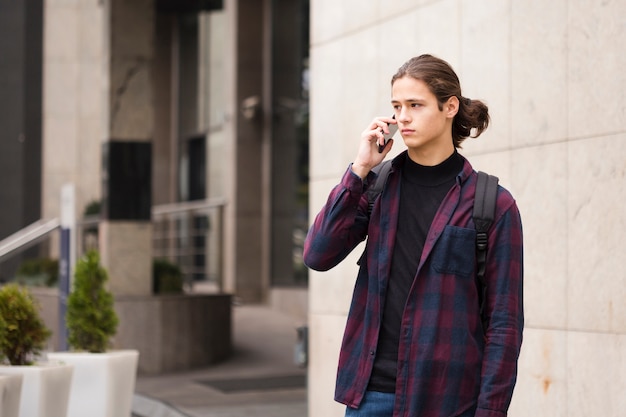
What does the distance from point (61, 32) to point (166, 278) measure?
1331 cm

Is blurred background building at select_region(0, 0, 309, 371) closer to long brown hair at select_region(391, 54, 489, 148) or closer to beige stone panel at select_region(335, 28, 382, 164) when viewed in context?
beige stone panel at select_region(335, 28, 382, 164)

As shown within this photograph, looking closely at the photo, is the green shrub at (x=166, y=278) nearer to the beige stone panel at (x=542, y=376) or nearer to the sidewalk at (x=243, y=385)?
the sidewalk at (x=243, y=385)

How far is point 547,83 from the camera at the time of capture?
6684 millimetres

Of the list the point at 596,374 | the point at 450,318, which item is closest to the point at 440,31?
the point at 596,374

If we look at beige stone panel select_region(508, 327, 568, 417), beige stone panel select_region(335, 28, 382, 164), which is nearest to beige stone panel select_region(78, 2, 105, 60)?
beige stone panel select_region(335, 28, 382, 164)

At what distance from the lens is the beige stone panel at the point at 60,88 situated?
27.0 m

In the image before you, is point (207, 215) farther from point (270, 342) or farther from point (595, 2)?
point (595, 2)

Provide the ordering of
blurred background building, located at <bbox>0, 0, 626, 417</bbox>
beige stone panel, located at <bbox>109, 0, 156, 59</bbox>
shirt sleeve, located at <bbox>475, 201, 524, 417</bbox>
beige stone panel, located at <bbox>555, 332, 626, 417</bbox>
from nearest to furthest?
shirt sleeve, located at <bbox>475, 201, 524, 417</bbox> → beige stone panel, located at <bbox>555, 332, 626, 417</bbox> → blurred background building, located at <bbox>0, 0, 626, 417</bbox> → beige stone panel, located at <bbox>109, 0, 156, 59</bbox>

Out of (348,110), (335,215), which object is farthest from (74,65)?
(335,215)

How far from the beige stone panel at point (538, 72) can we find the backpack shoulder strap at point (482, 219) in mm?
2908

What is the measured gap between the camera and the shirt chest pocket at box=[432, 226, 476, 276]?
12.1 ft

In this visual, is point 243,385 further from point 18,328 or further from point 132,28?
point 18,328

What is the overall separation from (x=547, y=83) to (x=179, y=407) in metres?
5.79

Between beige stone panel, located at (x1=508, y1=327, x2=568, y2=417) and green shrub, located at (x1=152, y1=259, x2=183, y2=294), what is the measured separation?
8.78 m
